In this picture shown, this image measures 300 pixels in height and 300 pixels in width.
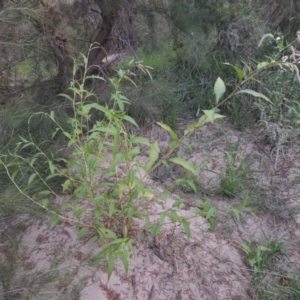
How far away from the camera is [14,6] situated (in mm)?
2240

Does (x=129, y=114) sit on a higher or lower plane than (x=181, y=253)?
higher

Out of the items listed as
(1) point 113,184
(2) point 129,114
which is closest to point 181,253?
(1) point 113,184

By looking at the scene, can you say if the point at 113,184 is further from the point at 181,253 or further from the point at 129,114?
the point at 129,114

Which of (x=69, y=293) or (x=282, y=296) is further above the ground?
(x=69, y=293)

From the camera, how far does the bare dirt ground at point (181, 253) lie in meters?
1.81

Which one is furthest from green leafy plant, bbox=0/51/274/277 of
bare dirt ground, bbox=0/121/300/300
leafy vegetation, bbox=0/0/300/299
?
bare dirt ground, bbox=0/121/300/300

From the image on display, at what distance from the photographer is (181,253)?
204 cm

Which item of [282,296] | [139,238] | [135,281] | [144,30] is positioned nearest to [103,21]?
[144,30]

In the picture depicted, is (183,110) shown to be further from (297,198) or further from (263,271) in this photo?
(263,271)

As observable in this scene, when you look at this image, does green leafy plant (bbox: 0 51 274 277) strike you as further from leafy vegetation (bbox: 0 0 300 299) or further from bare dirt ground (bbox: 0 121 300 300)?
bare dirt ground (bbox: 0 121 300 300)

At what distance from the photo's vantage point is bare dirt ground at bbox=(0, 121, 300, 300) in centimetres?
181

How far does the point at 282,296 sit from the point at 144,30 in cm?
197

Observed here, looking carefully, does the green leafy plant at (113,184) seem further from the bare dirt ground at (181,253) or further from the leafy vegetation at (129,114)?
the bare dirt ground at (181,253)

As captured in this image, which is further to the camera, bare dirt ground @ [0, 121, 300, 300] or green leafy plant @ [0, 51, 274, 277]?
bare dirt ground @ [0, 121, 300, 300]
